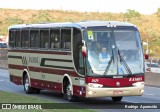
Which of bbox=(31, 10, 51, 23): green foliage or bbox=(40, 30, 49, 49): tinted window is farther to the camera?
bbox=(31, 10, 51, 23): green foliage

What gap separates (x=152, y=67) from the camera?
4500 centimetres

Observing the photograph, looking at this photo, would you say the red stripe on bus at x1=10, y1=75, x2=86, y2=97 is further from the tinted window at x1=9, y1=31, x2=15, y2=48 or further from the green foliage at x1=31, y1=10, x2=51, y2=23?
the green foliage at x1=31, y1=10, x2=51, y2=23

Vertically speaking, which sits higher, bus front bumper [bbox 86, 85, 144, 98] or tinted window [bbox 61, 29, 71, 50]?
tinted window [bbox 61, 29, 71, 50]

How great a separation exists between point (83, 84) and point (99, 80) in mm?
612

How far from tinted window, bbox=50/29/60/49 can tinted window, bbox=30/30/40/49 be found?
1.55 metres

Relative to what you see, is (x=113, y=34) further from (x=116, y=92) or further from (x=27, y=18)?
(x=27, y=18)

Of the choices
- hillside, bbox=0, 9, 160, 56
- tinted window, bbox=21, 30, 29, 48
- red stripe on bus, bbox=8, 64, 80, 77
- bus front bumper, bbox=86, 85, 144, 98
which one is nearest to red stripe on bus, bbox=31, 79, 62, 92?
red stripe on bus, bbox=8, 64, 80, 77

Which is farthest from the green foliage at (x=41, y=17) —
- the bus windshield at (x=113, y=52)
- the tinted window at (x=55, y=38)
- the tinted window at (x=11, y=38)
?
the bus windshield at (x=113, y=52)

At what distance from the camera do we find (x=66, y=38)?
2036 centimetres

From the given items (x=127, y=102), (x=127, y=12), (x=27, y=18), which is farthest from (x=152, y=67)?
(x=127, y=12)

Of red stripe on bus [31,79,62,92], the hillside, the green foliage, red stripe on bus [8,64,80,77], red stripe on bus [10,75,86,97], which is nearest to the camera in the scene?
red stripe on bus [10,75,86,97]

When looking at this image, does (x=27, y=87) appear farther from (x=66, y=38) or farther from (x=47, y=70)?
(x=66, y=38)

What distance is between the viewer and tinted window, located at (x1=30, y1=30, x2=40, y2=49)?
76.1ft

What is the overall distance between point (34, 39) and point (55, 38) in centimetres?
230
